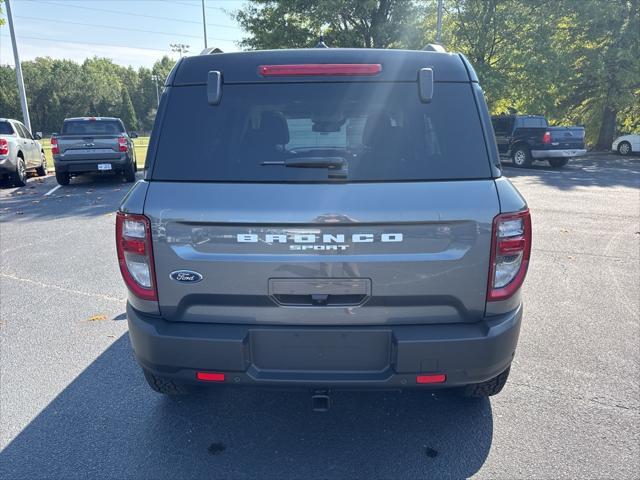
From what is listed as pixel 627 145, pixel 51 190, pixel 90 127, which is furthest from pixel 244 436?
pixel 627 145

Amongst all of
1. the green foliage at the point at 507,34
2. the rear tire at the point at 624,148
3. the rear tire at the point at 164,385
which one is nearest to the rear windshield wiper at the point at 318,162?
the rear tire at the point at 164,385

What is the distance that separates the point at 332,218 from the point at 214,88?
36.2 inches

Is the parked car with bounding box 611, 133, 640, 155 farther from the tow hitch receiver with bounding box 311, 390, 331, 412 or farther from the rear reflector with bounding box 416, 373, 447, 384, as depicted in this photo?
the tow hitch receiver with bounding box 311, 390, 331, 412

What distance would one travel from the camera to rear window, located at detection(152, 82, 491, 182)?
7.22ft

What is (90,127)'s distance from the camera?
13.7 meters

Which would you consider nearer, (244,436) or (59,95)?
(244,436)

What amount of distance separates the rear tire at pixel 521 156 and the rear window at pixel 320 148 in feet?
54.5

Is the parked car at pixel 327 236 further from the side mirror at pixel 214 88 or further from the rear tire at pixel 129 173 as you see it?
the rear tire at pixel 129 173

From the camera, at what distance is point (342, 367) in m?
2.17

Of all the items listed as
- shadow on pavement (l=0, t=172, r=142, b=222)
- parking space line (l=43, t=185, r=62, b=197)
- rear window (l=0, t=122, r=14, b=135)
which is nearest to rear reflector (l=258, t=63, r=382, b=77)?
shadow on pavement (l=0, t=172, r=142, b=222)

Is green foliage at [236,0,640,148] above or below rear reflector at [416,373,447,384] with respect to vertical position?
above

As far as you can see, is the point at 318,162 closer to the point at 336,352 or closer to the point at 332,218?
the point at 332,218

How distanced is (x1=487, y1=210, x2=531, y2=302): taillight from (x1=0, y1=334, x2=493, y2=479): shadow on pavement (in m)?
0.99

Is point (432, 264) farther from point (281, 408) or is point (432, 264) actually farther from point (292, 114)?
point (281, 408)
